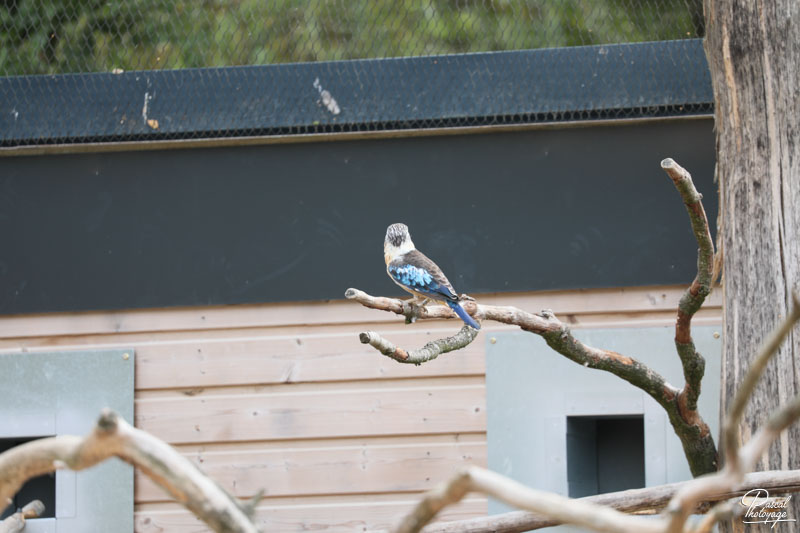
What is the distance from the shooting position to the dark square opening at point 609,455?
4.50 metres

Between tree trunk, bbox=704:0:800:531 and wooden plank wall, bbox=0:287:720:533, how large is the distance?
3.45 feet

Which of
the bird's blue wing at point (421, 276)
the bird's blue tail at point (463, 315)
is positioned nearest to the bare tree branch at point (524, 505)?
the bird's blue tail at point (463, 315)

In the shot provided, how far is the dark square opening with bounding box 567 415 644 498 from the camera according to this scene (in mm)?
4504

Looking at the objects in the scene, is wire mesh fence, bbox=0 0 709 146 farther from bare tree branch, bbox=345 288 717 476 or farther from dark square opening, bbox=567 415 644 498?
dark square opening, bbox=567 415 644 498

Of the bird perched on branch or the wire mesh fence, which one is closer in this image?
the bird perched on branch

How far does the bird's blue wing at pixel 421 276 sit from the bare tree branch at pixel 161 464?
72.8 inches

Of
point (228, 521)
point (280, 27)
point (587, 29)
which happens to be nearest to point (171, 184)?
point (280, 27)

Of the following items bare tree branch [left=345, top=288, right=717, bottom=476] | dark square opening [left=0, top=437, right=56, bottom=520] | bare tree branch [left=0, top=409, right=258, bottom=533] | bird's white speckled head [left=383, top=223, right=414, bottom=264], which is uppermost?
bird's white speckled head [left=383, top=223, right=414, bottom=264]

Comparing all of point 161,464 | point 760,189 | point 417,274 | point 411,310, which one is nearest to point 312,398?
point 417,274

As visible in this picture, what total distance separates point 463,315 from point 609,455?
1.90 metres

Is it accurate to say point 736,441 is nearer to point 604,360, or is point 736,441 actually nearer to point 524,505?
point 524,505

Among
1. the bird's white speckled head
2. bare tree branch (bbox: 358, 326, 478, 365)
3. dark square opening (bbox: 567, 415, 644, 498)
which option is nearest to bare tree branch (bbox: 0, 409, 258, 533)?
bare tree branch (bbox: 358, 326, 478, 365)

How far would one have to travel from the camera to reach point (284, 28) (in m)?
4.72

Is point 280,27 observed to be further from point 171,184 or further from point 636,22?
point 636,22
